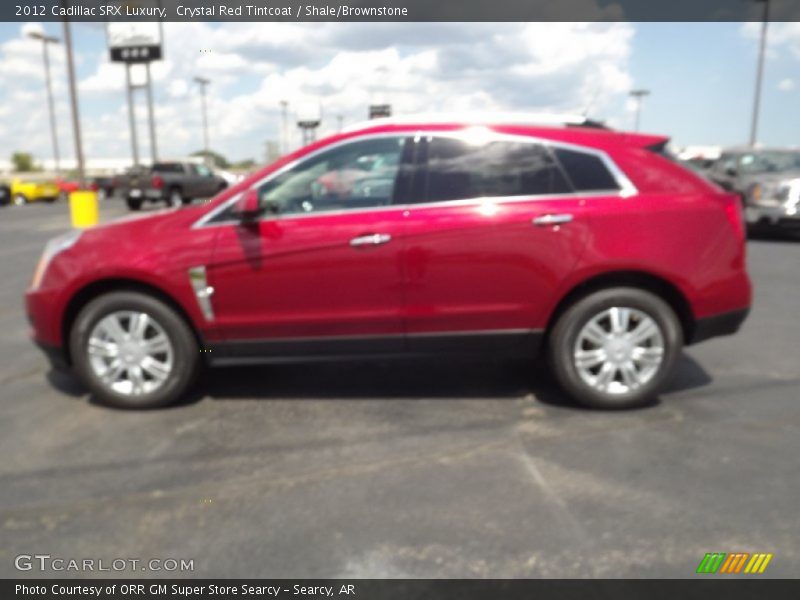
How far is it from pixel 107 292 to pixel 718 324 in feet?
12.2

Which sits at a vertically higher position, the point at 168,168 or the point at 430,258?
the point at 430,258

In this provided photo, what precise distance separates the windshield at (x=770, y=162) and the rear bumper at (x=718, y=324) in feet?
32.3

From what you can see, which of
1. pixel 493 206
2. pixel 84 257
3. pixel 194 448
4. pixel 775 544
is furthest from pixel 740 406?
pixel 84 257

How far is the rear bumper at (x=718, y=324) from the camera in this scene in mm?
4191

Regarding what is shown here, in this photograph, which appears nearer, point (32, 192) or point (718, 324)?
point (718, 324)

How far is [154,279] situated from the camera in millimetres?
4090

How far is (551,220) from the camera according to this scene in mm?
4027

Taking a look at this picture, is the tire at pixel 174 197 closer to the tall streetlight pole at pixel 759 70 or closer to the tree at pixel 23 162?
the tall streetlight pole at pixel 759 70

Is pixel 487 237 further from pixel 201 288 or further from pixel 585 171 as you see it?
pixel 201 288

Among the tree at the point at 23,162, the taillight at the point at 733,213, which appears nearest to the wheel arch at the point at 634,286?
the taillight at the point at 733,213

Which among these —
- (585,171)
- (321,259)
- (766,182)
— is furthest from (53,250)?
(766,182)

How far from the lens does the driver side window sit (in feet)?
13.5

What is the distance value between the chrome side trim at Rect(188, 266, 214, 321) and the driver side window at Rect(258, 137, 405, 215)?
552mm

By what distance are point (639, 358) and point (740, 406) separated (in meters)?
0.74
